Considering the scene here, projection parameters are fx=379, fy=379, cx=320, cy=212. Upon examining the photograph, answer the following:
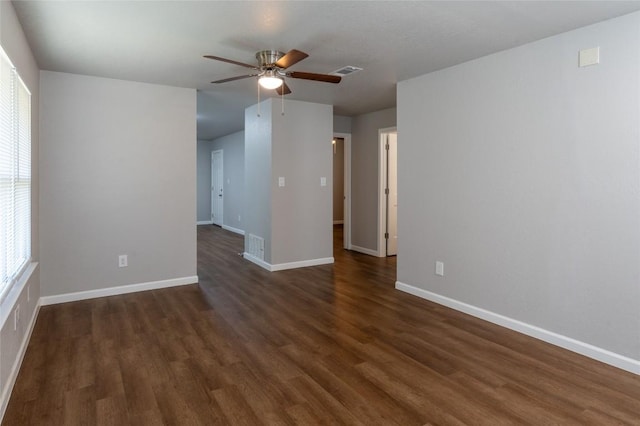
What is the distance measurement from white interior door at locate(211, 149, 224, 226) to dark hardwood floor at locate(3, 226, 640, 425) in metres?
6.27

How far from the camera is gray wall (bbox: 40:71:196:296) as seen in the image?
3924 millimetres

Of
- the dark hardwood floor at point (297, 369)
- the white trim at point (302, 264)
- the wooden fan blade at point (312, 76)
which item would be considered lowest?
the dark hardwood floor at point (297, 369)

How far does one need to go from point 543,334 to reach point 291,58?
296 cm

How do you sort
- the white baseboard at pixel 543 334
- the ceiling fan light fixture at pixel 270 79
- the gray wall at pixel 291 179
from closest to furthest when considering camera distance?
1. the white baseboard at pixel 543 334
2. the ceiling fan light fixture at pixel 270 79
3. the gray wall at pixel 291 179

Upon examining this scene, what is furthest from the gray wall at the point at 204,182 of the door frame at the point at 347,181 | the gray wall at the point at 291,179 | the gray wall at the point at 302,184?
the gray wall at the point at 302,184

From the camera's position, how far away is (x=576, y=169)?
285 cm

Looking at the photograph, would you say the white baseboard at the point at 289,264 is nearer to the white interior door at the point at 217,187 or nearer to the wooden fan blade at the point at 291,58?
the wooden fan blade at the point at 291,58

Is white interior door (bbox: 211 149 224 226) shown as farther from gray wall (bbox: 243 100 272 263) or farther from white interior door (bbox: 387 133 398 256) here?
white interior door (bbox: 387 133 398 256)

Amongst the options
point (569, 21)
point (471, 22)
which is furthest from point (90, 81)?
point (569, 21)

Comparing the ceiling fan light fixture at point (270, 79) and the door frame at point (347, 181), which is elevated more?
the ceiling fan light fixture at point (270, 79)

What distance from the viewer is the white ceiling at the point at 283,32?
248cm

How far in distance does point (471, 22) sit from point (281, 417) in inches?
113

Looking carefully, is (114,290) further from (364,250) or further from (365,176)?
(365,176)

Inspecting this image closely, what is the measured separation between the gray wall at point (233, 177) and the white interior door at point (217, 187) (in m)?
0.27
